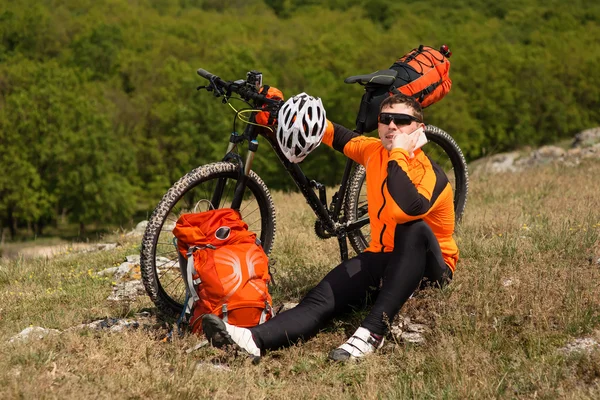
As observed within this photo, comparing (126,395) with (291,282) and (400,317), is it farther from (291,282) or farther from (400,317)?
(291,282)

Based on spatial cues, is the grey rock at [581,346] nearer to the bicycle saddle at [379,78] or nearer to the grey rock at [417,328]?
the grey rock at [417,328]

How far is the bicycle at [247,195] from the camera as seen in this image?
514cm

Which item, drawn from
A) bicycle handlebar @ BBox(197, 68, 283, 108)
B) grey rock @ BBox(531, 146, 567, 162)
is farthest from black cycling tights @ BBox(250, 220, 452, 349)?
grey rock @ BBox(531, 146, 567, 162)

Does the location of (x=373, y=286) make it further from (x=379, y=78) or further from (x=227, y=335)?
(x=379, y=78)

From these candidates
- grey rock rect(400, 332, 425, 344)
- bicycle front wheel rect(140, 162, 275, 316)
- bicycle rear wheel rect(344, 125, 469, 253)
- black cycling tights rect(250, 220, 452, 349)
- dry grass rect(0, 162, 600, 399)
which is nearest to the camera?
dry grass rect(0, 162, 600, 399)

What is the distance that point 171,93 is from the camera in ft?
157

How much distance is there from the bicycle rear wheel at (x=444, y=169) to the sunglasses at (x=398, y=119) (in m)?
0.94

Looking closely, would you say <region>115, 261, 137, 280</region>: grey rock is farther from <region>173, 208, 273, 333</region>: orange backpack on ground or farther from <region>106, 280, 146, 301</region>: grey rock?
<region>173, 208, 273, 333</region>: orange backpack on ground

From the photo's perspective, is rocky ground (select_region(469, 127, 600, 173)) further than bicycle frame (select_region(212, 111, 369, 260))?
Yes

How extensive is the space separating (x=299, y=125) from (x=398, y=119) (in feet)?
2.42

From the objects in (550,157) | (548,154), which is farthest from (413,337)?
(548,154)

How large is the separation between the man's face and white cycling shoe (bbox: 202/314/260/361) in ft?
5.54

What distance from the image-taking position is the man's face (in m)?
4.88

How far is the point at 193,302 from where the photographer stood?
493 cm
